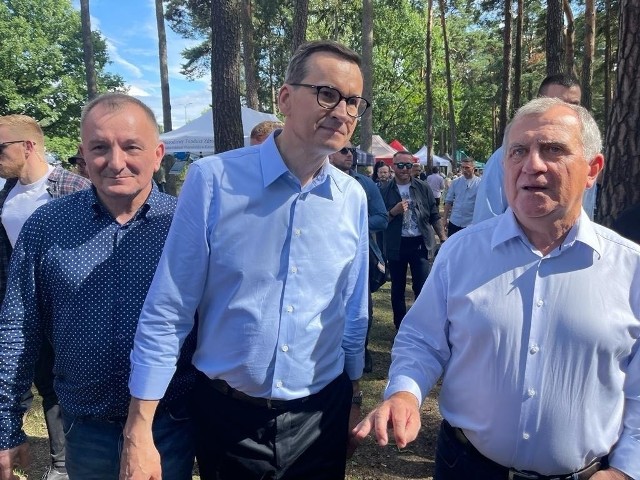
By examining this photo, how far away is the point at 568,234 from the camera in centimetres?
168

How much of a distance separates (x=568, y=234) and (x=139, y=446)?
5.09 ft

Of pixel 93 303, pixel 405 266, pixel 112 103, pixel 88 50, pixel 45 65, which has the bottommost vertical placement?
pixel 405 266

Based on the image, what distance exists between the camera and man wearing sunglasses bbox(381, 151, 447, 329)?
6137 mm

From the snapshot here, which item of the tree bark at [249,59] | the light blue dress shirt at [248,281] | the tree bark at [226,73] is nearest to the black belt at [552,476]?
the light blue dress shirt at [248,281]

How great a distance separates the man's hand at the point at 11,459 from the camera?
72.3 inches

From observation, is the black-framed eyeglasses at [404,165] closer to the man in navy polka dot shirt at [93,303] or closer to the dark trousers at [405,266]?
the dark trousers at [405,266]

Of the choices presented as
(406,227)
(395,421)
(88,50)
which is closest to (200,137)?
(406,227)

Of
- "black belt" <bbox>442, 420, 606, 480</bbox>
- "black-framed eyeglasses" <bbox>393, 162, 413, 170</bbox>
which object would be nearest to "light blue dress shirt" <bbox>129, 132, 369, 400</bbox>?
"black belt" <bbox>442, 420, 606, 480</bbox>

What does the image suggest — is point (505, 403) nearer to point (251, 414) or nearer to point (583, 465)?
point (583, 465)

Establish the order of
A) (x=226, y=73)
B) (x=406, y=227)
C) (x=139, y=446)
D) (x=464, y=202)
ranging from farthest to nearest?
(x=464, y=202) < (x=226, y=73) < (x=406, y=227) < (x=139, y=446)

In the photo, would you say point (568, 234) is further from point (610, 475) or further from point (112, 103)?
point (112, 103)

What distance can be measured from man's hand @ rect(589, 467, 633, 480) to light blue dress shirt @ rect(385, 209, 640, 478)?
0.07 ft

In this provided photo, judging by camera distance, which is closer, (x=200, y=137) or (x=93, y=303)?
(x=93, y=303)

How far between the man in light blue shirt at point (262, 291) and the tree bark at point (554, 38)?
8822mm
